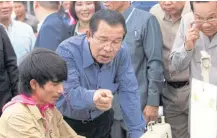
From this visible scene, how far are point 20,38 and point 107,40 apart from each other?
1.83 m

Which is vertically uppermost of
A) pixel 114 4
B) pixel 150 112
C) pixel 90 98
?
pixel 114 4

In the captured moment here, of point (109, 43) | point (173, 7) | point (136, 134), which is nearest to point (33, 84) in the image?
point (109, 43)

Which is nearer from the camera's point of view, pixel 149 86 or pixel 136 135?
pixel 136 135

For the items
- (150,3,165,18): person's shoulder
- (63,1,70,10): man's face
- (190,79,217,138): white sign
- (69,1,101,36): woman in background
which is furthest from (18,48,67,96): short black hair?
(63,1,70,10): man's face

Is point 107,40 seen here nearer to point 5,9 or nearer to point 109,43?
point 109,43

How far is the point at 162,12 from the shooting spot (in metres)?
4.08

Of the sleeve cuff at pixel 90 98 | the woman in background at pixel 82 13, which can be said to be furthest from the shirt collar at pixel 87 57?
the woman in background at pixel 82 13

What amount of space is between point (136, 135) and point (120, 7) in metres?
1.28

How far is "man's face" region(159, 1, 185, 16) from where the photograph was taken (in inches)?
152

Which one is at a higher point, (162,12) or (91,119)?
(162,12)

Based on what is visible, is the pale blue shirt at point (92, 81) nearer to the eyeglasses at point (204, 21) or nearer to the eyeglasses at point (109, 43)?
the eyeglasses at point (109, 43)

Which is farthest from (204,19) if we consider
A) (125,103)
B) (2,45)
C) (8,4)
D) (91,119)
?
(8,4)

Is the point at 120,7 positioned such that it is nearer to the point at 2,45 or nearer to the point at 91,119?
the point at 2,45

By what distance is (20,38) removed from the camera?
14.2 ft
